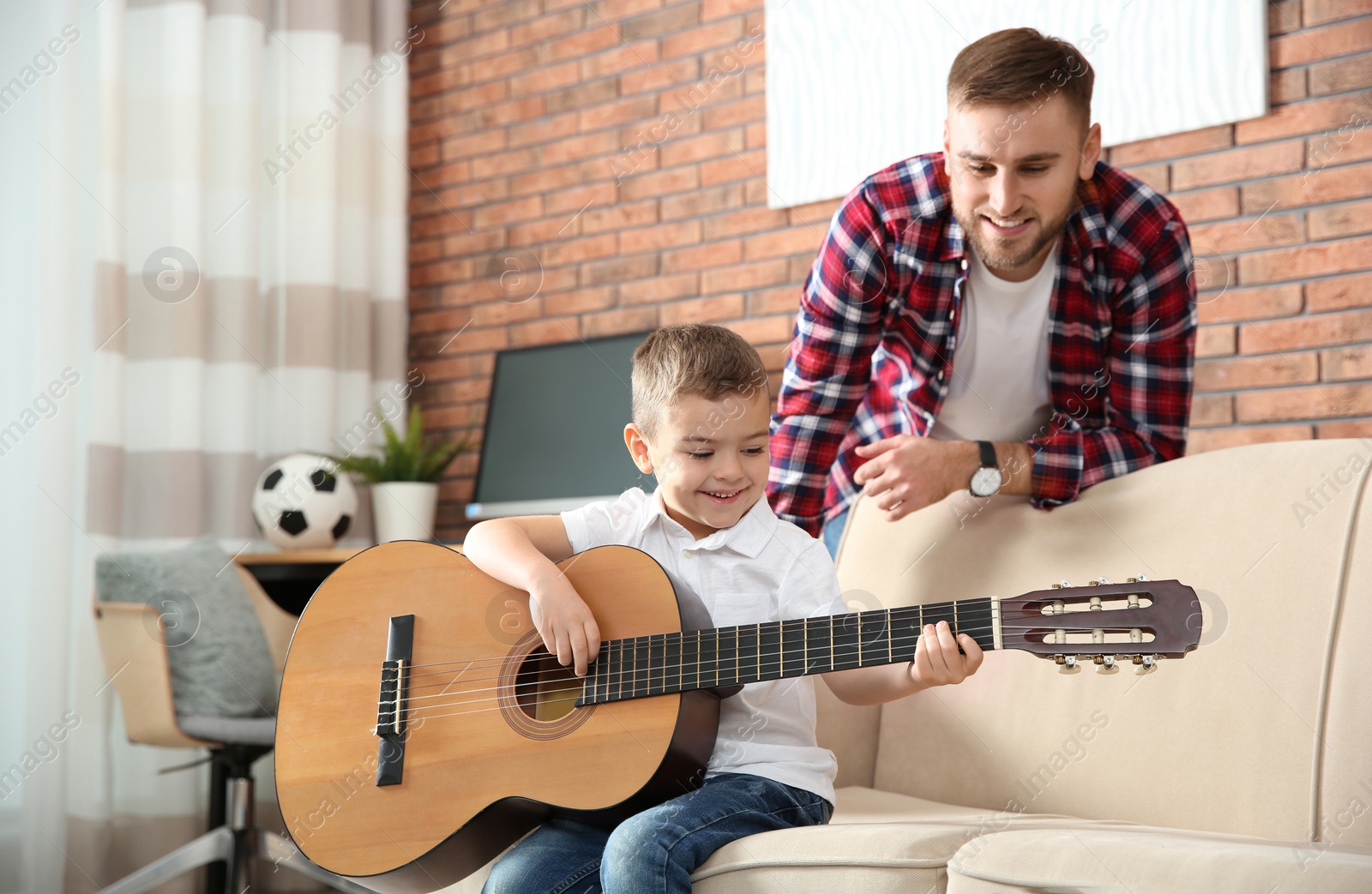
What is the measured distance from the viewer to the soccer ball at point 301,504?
9.80ft

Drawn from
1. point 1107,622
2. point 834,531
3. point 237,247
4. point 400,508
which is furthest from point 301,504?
point 1107,622

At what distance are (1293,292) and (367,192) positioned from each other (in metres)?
2.63

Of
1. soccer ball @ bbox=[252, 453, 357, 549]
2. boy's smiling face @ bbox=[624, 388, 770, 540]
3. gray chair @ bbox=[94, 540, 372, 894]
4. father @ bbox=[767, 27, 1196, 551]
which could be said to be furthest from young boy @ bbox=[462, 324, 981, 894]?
soccer ball @ bbox=[252, 453, 357, 549]

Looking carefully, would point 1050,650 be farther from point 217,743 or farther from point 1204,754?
point 217,743

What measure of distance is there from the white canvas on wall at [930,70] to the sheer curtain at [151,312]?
1.38m

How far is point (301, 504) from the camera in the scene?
118 inches

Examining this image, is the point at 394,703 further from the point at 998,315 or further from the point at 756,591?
the point at 998,315

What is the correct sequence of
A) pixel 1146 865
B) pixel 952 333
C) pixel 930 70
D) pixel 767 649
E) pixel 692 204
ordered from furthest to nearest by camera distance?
pixel 692 204 → pixel 930 70 → pixel 952 333 → pixel 767 649 → pixel 1146 865

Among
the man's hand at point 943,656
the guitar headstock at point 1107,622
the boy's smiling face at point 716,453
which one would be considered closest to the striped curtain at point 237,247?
the boy's smiling face at point 716,453

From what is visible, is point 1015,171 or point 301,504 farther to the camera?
point 301,504

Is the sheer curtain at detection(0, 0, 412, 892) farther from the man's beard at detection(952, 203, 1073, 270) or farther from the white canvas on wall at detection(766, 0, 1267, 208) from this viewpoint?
the man's beard at detection(952, 203, 1073, 270)

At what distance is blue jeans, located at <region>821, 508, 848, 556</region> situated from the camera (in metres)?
2.05

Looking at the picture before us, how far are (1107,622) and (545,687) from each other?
716 mm

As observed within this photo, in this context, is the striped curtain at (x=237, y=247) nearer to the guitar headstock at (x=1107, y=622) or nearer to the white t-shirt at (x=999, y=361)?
the white t-shirt at (x=999, y=361)
